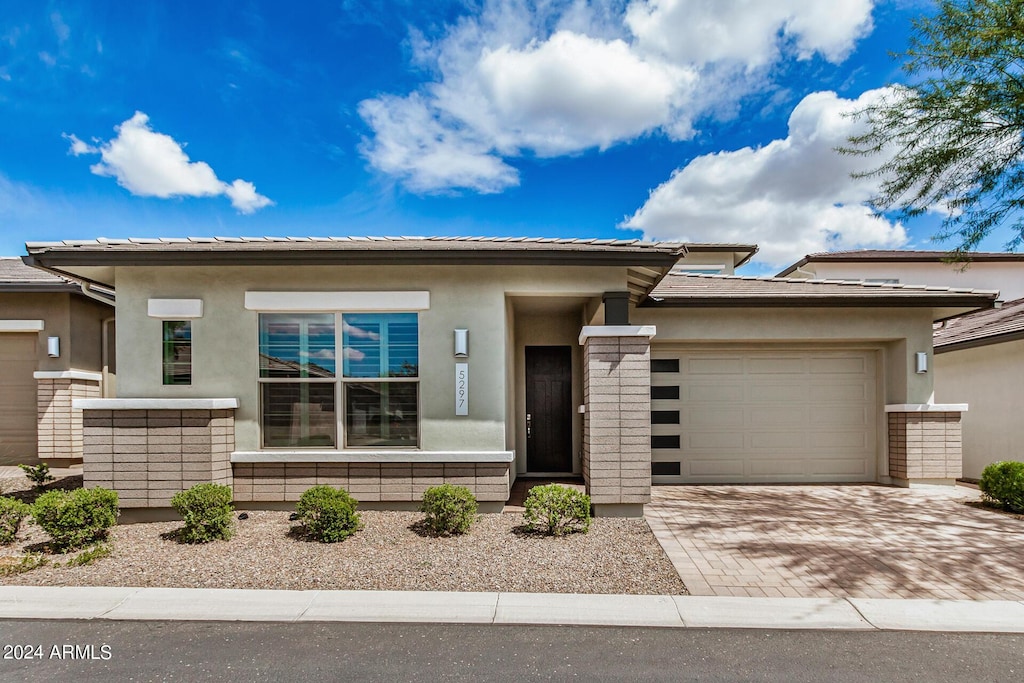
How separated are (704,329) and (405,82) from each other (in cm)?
788

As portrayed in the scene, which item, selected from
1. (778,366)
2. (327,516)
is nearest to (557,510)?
(327,516)

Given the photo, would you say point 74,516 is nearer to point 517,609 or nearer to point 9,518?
point 9,518

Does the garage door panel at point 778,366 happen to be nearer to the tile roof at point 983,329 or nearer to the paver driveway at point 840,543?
the paver driveway at point 840,543

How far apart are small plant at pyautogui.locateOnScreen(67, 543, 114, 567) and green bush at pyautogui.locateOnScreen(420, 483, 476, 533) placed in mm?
3204

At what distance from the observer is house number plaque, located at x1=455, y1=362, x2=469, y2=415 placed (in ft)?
23.3

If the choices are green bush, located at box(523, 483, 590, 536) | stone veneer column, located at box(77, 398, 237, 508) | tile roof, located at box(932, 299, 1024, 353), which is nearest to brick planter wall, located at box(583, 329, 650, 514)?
green bush, located at box(523, 483, 590, 536)

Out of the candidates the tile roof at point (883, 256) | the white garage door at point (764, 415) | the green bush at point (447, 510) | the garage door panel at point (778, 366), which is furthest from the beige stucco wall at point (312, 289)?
the tile roof at point (883, 256)

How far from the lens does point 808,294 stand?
29.5 ft

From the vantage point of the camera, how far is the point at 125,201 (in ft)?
52.7

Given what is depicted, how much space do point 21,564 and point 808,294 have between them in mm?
10643

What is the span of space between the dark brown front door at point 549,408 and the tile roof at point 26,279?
8.22m

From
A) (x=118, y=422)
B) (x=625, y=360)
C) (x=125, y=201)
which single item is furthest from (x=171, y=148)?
(x=625, y=360)

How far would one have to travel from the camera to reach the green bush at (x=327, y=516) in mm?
5980

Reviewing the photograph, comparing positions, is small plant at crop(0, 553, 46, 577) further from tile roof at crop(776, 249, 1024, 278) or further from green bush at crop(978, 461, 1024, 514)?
→ tile roof at crop(776, 249, 1024, 278)
